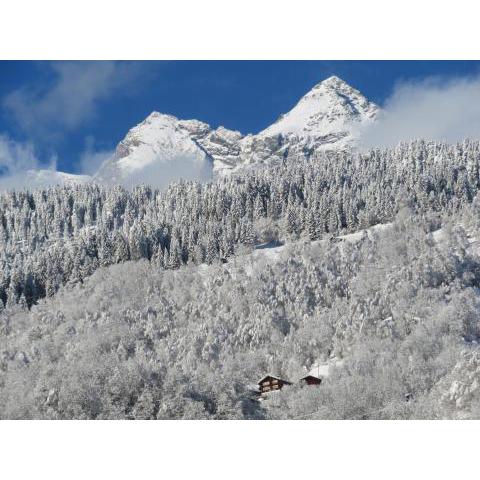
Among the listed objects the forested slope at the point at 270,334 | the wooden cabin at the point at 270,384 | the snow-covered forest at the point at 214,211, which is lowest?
the wooden cabin at the point at 270,384

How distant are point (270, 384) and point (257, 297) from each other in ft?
58.4

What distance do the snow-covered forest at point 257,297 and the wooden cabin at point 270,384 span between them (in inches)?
44.6

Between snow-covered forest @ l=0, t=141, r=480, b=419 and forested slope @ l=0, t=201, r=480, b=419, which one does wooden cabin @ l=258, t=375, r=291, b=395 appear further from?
forested slope @ l=0, t=201, r=480, b=419

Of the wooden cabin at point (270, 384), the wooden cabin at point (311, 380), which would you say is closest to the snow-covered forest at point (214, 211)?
the wooden cabin at point (270, 384)

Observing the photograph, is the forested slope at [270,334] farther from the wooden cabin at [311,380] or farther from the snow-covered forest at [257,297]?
the wooden cabin at [311,380]

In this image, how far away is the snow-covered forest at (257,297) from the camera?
1179 inches

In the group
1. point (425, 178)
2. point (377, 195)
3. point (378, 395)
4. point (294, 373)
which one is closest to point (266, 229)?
point (377, 195)

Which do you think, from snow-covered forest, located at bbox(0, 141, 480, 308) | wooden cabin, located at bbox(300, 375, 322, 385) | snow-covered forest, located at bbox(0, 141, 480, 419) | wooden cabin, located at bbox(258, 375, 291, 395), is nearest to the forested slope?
snow-covered forest, located at bbox(0, 141, 480, 419)

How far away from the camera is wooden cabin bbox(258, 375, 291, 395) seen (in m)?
36.7

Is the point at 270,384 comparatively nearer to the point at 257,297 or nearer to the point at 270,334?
the point at 270,334

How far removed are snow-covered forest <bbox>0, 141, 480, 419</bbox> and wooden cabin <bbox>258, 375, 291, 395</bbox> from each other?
3.72 feet

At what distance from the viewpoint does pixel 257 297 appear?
54938mm

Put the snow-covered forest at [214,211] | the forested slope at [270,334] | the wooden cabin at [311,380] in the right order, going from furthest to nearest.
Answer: the snow-covered forest at [214,211], the wooden cabin at [311,380], the forested slope at [270,334]

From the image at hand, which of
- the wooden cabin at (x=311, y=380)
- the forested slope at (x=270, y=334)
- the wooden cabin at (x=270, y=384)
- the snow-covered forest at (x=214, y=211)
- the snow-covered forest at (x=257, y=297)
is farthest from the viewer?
the snow-covered forest at (x=214, y=211)
